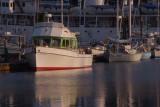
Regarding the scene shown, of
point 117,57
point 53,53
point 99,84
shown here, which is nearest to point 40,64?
point 53,53

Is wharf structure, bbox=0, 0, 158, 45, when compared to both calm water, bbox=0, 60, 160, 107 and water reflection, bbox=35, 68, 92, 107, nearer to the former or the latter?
water reflection, bbox=35, 68, 92, 107

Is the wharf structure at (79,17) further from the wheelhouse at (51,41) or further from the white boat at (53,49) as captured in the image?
the wheelhouse at (51,41)

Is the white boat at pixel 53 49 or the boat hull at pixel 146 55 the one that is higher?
the white boat at pixel 53 49

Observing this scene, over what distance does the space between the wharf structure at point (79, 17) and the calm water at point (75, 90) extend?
56738 mm

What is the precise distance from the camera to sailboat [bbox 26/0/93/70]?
47.3 m

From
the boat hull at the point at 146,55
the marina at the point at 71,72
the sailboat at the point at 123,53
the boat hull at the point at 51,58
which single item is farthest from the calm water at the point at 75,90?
the boat hull at the point at 146,55

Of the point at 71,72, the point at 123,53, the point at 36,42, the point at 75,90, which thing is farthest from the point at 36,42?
the point at 123,53

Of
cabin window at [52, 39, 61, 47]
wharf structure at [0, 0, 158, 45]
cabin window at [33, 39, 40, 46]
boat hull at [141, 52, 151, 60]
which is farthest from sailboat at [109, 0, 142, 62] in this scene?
wharf structure at [0, 0, 158, 45]

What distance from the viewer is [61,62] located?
49.7 metres

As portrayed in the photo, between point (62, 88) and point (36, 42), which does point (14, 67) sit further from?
point (62, 88)

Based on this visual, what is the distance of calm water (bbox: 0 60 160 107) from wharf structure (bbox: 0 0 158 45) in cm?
5674

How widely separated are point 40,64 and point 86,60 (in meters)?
8.98

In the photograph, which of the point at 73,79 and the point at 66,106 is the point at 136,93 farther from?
the point at 73,79

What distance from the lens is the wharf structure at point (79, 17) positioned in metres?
105
